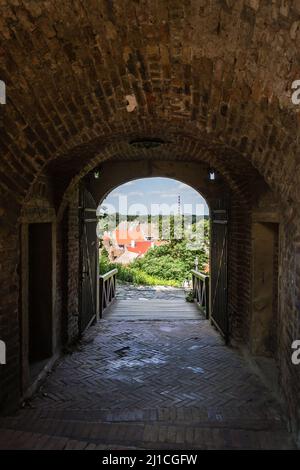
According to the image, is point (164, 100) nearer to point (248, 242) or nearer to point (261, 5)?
point (261, 5)

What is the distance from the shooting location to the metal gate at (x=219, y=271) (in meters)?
6.90

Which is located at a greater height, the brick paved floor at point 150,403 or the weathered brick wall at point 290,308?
the weathered brick wall at point 290,308

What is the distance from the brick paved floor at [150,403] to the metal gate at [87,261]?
68 cm

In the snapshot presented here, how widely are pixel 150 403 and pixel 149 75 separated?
11.4 ft

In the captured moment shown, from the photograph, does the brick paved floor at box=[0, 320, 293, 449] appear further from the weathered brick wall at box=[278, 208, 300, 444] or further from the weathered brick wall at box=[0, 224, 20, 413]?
the weathered brick wall at box=[278, 208, 300, 444]

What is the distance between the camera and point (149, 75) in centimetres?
317

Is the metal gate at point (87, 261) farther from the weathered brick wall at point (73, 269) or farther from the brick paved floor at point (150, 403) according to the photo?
the brick paved floor at point (150, 403)

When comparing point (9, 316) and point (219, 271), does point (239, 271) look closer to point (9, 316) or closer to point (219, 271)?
point (219, 271)

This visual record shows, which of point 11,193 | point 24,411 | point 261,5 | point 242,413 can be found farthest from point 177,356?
point 261,5

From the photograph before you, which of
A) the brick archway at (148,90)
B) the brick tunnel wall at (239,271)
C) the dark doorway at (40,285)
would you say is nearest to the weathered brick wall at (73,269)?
the dark doorway at (40,285)

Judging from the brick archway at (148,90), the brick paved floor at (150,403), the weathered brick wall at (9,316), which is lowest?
the brick paved floor at (150,403)

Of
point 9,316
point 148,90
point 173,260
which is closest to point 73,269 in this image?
point 9,316

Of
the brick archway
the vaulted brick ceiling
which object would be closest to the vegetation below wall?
the brick archway

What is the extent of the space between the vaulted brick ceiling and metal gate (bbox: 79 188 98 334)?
10.5 ft
